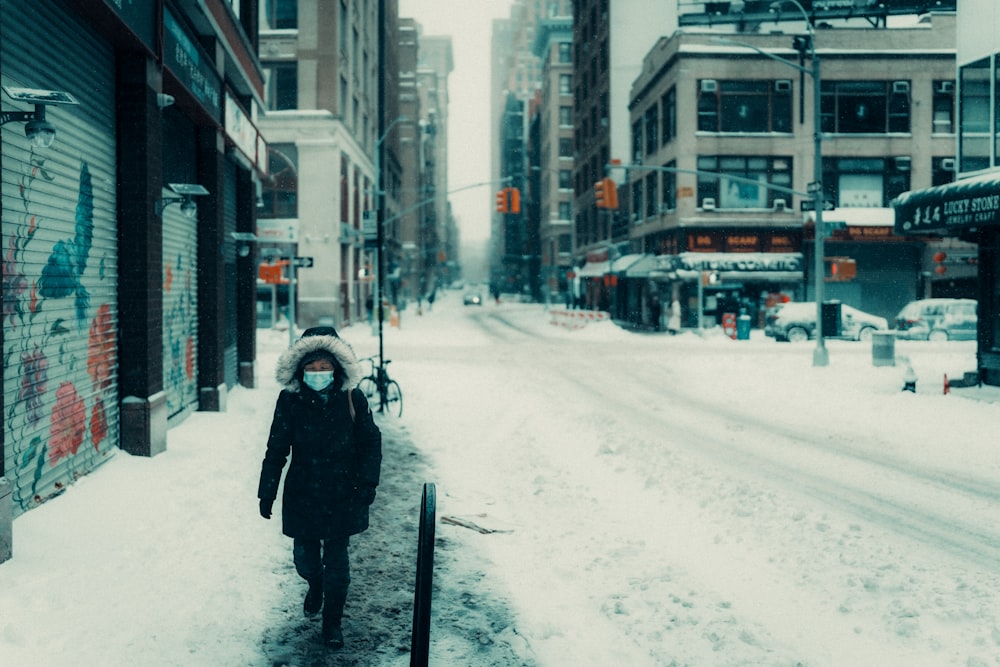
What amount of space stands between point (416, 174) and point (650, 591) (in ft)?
377

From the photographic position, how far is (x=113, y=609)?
18.8ft

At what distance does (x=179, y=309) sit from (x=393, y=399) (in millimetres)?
3834

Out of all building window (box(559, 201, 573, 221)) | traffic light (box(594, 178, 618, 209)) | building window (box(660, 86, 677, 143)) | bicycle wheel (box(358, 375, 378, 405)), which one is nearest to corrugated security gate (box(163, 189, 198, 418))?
bicycle wheel (box(358, 375, 378, 405))

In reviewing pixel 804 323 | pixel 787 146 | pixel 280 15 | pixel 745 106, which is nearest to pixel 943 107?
pixel 787 146

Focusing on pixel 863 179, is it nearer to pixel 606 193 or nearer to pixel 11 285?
pixel 606 193

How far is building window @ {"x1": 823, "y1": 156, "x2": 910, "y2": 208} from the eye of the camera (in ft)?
143

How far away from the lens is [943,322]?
3438 cm

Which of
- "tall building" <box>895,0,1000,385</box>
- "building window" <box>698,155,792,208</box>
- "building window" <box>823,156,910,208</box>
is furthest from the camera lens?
"building window" <box>823,156,910,208</box>

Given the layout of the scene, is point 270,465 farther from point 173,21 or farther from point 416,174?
point 416,174

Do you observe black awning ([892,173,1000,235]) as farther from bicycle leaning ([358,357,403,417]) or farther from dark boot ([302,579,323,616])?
dark boot ([302,579,323,616])

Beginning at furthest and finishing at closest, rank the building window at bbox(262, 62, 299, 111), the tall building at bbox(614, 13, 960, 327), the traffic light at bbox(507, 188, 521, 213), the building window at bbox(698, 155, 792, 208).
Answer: the building window at bbox(262, 62, 299, 111)
the building window at bbox(698, 155, 792, 208)
the tall building at bbox(614, 13, 960, 327)
the traffic light at bbox(507, 188, 521, 213)

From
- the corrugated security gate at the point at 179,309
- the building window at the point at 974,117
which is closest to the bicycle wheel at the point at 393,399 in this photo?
the corrugated security gate at the point at 179,309

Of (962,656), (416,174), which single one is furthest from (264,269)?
(416,174)

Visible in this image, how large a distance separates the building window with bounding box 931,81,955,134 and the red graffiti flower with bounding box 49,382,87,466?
147ft
